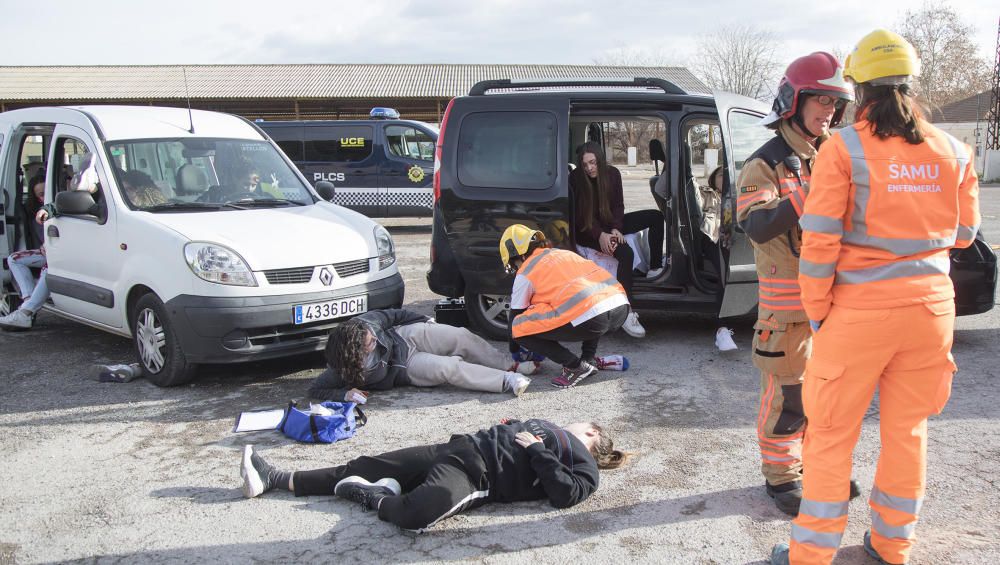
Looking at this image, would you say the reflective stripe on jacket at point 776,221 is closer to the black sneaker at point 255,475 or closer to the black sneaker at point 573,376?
the black sneaker at point 573,376

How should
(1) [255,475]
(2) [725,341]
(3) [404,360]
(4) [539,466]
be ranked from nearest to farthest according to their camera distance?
(4) [539,466], (1) [255,475], (3) [404,360], (2) [725,341]

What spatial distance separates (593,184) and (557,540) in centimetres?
382

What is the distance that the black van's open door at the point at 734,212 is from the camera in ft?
17.7

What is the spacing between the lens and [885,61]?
2689 millimetres

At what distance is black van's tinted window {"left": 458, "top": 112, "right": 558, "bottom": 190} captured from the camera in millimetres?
6258

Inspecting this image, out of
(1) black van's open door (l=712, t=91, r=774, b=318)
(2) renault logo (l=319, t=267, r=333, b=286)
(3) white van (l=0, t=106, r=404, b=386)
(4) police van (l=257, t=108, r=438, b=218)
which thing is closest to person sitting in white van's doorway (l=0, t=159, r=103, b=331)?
(3) white van (l=0, t=106, r=404, b=386)

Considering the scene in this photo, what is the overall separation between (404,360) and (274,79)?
3412 centimetres

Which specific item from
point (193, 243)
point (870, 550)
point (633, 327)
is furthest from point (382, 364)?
point (870, 550)

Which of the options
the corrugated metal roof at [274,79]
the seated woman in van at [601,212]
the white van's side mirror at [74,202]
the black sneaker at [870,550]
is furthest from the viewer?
the corrugated metal roof at [274,79]

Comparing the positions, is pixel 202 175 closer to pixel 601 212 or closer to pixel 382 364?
pixel 382 364

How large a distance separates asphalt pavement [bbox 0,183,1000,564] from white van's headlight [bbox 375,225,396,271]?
36.5 inches

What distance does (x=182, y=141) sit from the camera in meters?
6.39

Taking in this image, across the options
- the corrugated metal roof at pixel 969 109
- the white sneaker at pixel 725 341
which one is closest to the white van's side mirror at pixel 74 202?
the white sneaker at pixel 725 341

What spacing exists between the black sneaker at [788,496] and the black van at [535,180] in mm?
2777
